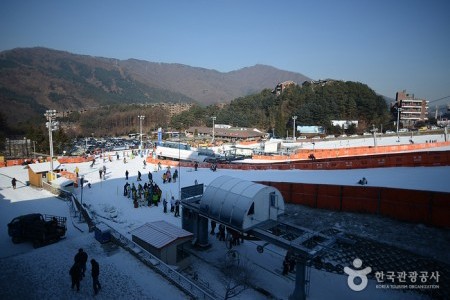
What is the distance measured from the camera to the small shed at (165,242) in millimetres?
13750

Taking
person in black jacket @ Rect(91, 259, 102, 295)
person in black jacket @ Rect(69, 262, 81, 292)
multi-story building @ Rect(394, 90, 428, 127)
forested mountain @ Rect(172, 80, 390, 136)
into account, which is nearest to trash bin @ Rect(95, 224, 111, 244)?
person in black jacket @ Rect(69, 262, 81, 292)

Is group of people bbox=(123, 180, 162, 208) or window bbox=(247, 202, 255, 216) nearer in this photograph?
window bbox=(247, 202, 255, 216)

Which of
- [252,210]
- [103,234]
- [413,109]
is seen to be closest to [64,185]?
[103,234]

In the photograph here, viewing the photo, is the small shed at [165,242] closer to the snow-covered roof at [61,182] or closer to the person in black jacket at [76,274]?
the person in black jacket at [76,274]

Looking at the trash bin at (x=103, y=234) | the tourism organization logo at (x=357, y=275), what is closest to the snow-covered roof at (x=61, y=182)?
the trash bin at (x=103, y=234)

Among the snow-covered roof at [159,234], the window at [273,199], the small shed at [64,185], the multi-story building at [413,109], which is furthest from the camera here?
the multi-story building at [413,109]

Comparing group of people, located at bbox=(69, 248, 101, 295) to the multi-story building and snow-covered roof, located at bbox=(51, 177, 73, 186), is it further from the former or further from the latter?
the multi-story building

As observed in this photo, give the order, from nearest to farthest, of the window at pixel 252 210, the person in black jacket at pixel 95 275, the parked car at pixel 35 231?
the person in black jacket at pixel 95 275, the window at pixel 252 210, the parked car at pixel 35 231

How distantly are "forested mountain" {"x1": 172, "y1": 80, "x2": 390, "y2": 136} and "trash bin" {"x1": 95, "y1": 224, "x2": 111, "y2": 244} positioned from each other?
8217 cm

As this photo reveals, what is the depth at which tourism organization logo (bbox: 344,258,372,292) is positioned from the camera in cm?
1465

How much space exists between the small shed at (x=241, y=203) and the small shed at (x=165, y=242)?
187cm

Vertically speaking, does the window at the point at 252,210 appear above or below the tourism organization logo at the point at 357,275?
above

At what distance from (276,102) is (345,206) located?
10801 cm

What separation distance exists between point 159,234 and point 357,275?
10793 mm
